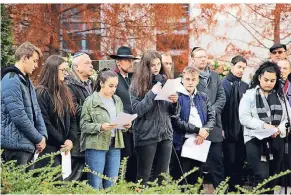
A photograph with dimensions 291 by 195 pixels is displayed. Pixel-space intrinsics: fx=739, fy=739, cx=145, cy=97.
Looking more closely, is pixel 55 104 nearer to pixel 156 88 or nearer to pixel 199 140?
pixel 156 88

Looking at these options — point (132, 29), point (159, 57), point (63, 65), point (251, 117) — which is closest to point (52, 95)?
point (63, 65)

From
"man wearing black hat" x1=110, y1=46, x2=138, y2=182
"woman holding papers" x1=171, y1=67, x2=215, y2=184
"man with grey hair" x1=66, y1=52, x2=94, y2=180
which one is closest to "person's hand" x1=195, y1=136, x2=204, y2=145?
"woman holding papers" x1=171, y1=67, x2=215, y2=184

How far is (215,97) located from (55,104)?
2.27 m

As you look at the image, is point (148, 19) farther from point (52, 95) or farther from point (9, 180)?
point (9, 180)

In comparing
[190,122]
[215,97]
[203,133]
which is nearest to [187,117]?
[190,122]

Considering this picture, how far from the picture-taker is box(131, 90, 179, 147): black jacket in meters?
7.27

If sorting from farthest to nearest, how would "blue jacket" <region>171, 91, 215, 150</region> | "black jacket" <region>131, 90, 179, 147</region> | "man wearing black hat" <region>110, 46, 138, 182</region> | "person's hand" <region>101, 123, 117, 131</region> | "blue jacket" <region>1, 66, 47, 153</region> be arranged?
"blue jacket" <region>171, 91, 215, 150</region> < "man wearing black hat" <region>110, 46, 138, 182</region> < "black jacket" <region>131, 90, 179, 147</region> < "person's hand" <region>101, 123, 117, 131</region> < "blue jacket" <region>1, 66, 47, 153</region>

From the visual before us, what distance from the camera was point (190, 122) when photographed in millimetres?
7797

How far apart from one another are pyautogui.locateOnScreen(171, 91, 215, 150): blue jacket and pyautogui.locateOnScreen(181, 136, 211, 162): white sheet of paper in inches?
3.1

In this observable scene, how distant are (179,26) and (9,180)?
29.5 ft

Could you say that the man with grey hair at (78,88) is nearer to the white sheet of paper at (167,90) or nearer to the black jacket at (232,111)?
the white sheet of paper at (167,90)

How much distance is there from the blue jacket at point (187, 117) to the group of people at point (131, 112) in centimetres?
Answer: 1

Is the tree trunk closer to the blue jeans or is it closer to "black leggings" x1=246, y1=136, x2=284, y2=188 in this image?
"black leggings" x1=246, y1=136, x2=284, y2=188

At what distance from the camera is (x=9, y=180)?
4.61 metres
